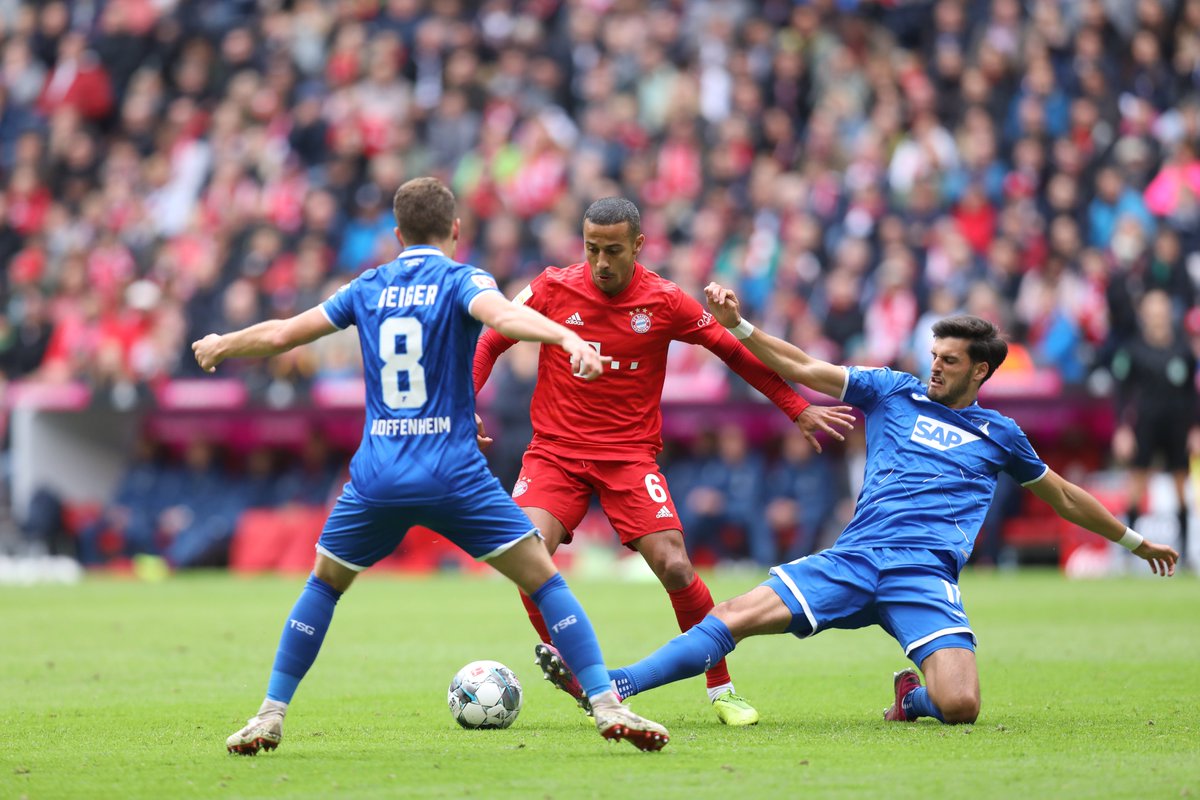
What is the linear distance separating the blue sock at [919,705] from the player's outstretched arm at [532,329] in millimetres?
2472

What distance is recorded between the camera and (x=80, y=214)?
1042 inches

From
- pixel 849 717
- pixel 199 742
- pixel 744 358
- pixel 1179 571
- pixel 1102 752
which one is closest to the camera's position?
pixel 1102 752

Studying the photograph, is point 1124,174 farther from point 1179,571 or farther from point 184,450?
point 184,450

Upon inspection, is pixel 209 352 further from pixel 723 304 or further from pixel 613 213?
pixel 723 304

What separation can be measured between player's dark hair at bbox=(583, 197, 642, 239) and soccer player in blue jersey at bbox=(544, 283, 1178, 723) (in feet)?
1.66

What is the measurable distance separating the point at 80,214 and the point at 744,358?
20.3 meters

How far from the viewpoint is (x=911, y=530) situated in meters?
7.95

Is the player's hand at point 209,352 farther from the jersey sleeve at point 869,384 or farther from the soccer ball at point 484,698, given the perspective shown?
the jersey sleeve at point 869,384

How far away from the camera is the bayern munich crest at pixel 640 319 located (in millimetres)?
8523

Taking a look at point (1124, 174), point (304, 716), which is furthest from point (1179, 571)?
point (304, 716)

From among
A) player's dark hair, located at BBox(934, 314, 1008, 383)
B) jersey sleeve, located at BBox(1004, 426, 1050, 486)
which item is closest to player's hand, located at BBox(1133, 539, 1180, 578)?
jersey sleeve, located at BBox(1004, 426, 1050, 486)

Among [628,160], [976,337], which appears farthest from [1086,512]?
[628,160]

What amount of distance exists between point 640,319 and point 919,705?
7.79 ft

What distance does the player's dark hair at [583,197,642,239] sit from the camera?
318 inches
